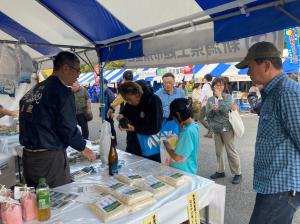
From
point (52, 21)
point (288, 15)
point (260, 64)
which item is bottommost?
point (260, 64)

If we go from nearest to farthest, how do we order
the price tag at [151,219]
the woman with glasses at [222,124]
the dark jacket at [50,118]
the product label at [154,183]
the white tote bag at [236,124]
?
the price tag at [151,219]
the product label at [154,183]
the dark jacket at [50,118]
the white tote bag at [236,124]
the woman with glasses at [222,124]

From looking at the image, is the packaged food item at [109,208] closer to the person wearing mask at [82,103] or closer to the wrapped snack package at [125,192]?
the wrapped snack package at [125,192]

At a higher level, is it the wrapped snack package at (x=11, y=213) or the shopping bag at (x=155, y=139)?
the shopping bag at (x=155, y=139)

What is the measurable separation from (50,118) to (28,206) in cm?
66

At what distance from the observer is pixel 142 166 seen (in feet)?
7.72

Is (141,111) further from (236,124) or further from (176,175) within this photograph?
(236,124)

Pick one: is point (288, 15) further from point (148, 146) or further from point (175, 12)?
point (148, 146)

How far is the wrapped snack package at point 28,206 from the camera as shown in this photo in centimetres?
147

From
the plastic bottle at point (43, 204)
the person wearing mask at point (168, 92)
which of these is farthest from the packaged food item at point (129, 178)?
the person wearing mask at point (168, 92)

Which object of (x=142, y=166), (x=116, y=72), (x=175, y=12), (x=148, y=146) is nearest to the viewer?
(x=142, y=166)

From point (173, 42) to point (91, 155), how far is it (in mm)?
1514

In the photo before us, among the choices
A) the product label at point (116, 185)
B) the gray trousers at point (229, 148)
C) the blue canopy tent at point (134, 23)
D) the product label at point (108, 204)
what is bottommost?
the gray trousers at point (229, 148)

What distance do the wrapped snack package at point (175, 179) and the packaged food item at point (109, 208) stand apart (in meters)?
0.43

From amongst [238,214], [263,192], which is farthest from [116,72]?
[263,192]
